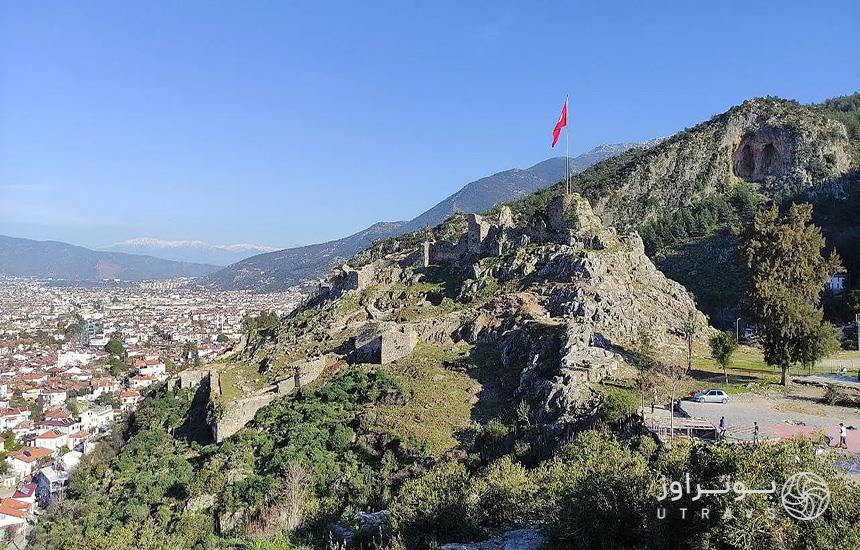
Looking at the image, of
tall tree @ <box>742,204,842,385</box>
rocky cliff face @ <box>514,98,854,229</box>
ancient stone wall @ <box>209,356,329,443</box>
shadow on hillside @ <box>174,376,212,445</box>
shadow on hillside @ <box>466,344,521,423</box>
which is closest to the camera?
tall tree @ <box>742,204,842,385</box>

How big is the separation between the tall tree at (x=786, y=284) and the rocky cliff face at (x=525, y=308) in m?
5.09

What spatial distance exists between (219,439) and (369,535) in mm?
14764

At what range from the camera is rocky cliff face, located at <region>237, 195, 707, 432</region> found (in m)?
23.2

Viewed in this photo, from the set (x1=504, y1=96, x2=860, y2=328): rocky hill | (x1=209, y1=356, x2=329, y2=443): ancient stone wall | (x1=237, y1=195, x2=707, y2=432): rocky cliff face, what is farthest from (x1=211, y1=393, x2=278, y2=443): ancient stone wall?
(x1=504, y1=96, x2=860, y2=328): rocky hill

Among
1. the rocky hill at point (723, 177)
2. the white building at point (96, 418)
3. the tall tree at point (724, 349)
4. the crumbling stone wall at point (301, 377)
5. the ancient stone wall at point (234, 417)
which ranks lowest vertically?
the white building at point (96, 418)

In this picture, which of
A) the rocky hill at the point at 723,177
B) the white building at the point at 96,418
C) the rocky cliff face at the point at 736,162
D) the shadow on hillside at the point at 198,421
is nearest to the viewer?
the shadow on hillside at the point at 198,421

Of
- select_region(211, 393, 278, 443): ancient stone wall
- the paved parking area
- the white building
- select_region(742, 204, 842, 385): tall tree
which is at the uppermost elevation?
select_region(742, 204, 842, 385): tall tree

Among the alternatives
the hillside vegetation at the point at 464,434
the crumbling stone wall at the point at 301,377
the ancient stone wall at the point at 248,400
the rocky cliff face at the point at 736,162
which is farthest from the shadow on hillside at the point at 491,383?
the rocky cliff face at the point at 736,162

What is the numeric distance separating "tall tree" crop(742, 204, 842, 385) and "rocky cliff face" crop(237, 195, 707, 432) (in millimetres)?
5088

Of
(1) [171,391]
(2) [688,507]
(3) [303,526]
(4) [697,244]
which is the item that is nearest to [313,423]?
(3) [303,526]

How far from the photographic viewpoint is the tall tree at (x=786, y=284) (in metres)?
21.5

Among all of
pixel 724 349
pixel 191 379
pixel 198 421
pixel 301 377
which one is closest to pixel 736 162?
pixel 724 349

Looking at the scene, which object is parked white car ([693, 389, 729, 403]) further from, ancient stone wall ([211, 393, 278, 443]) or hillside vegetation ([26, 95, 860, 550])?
ancient stone wall ([211, 393, 278, 443])

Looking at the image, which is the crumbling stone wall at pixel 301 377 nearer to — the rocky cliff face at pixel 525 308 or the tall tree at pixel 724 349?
the rocky cliff face at pixel 525 308
